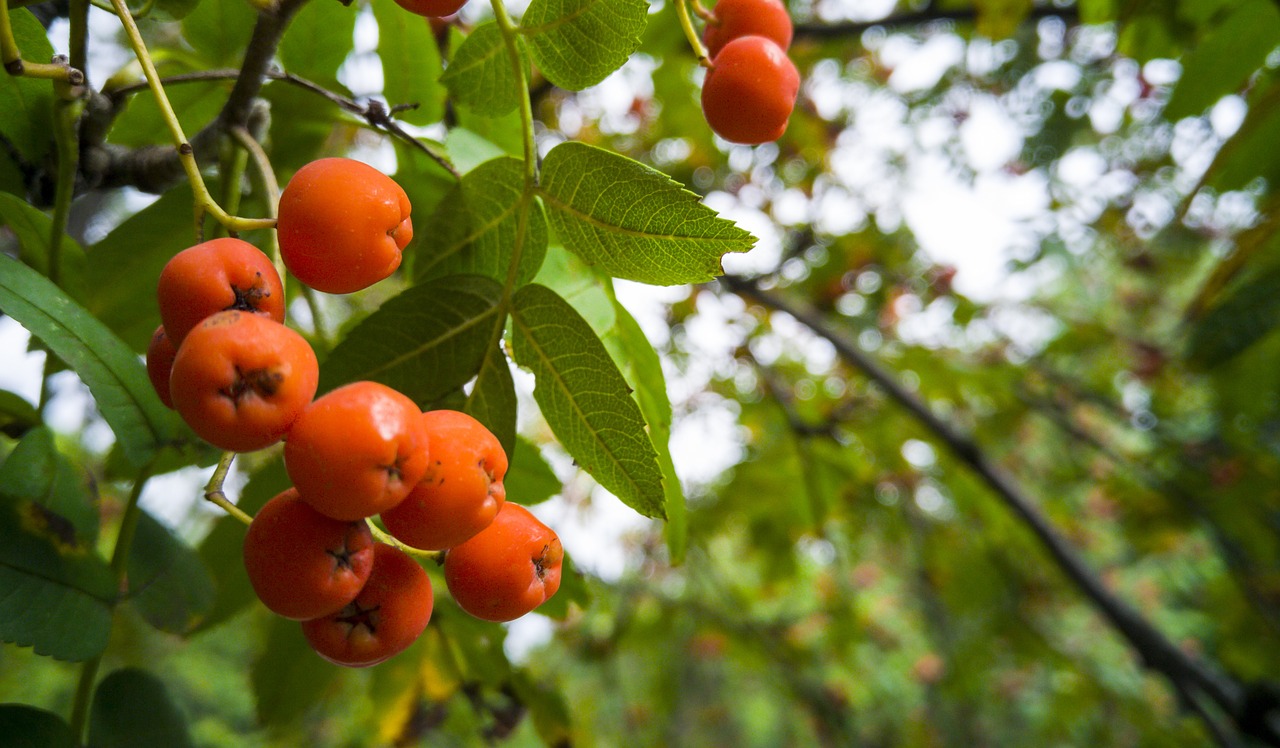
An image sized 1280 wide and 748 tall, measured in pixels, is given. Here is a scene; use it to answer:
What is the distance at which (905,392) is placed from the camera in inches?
89.9

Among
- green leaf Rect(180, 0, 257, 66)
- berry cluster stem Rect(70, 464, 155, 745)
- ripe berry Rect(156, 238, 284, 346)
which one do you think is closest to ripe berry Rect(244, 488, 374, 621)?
ripe berry Rect(156, 238, 284, 346)

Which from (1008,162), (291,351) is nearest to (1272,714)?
(291,351)

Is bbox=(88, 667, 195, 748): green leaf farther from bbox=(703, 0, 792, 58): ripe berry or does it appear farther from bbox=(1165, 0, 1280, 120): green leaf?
bbox=(1165, 0, 1280, 120): green leaf


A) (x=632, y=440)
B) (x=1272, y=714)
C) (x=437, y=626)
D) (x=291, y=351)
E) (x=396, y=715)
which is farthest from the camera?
(x=1272, y=714)

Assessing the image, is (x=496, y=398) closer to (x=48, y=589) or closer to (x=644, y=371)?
(x=644, y=371)

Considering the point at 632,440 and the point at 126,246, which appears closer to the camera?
the point at 632,440

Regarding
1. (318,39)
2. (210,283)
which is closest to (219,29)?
(318,39)

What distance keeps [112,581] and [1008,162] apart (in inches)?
183

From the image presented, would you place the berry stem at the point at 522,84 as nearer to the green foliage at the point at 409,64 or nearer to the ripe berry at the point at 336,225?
the ripe berry at the point at 336,225

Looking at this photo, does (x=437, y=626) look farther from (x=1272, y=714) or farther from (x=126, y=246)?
(x=1272, y=714)

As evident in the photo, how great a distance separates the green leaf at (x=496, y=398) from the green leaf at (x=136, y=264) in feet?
1.49

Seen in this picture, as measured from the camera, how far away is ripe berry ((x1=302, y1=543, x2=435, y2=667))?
607mm

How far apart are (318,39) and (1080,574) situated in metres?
2.08

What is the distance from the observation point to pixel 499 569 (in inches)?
24.2
